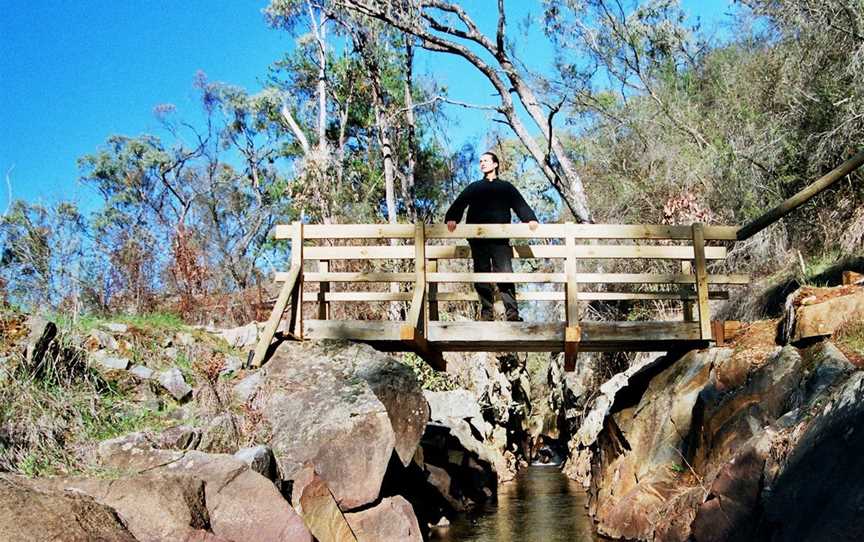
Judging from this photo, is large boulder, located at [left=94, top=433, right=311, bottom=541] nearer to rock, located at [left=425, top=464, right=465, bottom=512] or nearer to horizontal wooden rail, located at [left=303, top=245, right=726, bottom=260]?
horizontal wooden rail, located at [left=303, top=245, right=726, bottom=260]

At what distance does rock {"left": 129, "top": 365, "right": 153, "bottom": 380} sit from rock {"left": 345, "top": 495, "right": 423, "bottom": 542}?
104 inches

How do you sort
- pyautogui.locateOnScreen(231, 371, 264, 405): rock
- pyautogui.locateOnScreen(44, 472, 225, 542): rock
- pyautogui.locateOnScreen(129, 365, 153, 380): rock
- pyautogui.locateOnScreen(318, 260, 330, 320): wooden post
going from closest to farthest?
pyautogui.locateOnScreen(44, 472, 225, 542): rock, pyautogui.locateOnScreen(231, 371, 264, 405): rock, pyautogui.locateOnScreen(129, 365, 153, 380): rock, pyautogui.locateOnScreen(318, 260, 330, 320): wooden post

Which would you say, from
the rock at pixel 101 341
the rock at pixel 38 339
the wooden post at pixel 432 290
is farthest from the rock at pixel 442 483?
the rock at pixel 38 339

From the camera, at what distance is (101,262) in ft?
42.2

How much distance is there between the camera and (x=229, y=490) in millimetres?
6617

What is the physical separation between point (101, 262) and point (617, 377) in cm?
852

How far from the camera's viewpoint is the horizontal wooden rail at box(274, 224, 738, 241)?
30.7 feet

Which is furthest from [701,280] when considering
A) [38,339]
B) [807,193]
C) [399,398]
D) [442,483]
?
[38,339]

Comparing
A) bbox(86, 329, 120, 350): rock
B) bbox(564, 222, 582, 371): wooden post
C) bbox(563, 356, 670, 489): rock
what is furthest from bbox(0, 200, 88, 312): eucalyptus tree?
bbox(563, 356, 670, 489): rock

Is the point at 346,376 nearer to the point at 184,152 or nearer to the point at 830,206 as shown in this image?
the point at 830,206

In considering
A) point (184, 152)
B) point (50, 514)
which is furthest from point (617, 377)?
point (184, 152)

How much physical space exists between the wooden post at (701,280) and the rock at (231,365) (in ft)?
16.7

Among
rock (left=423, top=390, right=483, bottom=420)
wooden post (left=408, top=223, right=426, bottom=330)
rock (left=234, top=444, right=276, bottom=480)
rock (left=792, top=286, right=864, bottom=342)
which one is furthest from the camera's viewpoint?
rock (left=423, top=390, right=483, bottom=420)

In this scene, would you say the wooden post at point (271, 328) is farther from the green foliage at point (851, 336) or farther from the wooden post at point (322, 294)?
the green foliage at point (851, 336)
